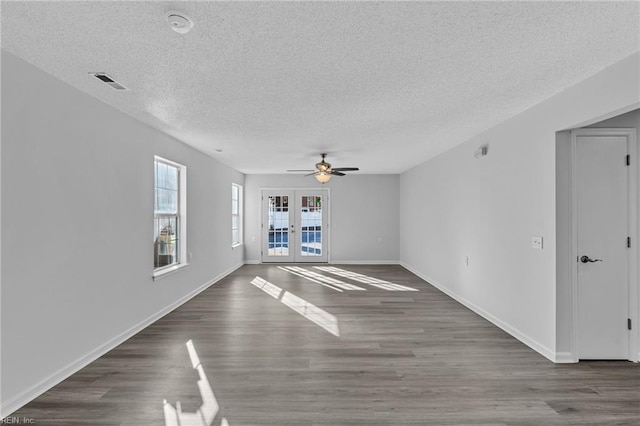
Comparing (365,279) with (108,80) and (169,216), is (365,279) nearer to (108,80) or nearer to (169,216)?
(169,216)

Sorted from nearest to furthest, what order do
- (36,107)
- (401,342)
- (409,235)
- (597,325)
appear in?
(36,107)
(597,325)
(401,342)
(409,235)

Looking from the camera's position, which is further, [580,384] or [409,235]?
[409,235]

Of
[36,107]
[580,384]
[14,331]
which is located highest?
[36,107]

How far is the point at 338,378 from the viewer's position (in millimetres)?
2605

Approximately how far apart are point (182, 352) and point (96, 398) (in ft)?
2.74

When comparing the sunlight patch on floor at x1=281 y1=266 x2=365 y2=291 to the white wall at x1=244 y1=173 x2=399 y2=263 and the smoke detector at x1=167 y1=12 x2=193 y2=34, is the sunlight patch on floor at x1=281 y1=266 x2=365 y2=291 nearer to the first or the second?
the white wall at x1=244 y1=173 x2=399 y2=263

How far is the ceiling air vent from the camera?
7.93ft

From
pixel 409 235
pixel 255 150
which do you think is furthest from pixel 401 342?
pixel 409 235

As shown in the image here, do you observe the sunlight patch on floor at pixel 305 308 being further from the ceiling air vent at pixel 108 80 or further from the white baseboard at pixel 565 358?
the ceiling air vent at pixel 108 80

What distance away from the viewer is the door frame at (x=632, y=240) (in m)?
2.90

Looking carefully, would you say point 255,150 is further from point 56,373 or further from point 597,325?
point 597,325

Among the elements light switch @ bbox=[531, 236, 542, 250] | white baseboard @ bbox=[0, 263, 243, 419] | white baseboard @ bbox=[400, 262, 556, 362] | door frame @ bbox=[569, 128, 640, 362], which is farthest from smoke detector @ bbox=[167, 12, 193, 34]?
white baseboard @ bbox=[400, 262, 556, 362]

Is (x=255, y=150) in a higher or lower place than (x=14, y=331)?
higher

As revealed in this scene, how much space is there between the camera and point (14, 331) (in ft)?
7.03
